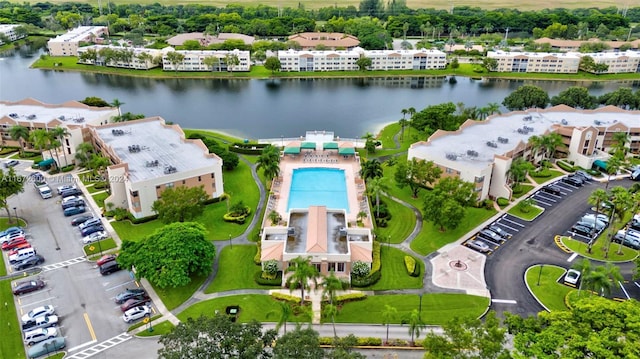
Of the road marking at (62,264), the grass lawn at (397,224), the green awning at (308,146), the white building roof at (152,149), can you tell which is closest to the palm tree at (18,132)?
the white building roof at (152,149)

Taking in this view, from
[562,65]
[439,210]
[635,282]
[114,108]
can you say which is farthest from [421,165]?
[562,65]

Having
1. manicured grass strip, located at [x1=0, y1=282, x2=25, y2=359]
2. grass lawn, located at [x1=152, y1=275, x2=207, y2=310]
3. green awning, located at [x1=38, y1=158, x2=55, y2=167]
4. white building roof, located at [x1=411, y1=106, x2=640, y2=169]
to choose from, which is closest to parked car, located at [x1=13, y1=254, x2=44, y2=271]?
manicured grass strip, located at [x1=0, y1=282, x2=25, y2=359]

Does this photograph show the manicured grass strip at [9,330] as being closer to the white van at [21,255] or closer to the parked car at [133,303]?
the white van at [21,255]

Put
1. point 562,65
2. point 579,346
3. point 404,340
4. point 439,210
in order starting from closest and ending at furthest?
point 579,346 < point 404,340 < point 439,210 < point 562,65

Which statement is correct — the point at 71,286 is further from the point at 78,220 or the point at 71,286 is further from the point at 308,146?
the point at 308,146

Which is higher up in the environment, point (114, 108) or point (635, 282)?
point (114, 108)

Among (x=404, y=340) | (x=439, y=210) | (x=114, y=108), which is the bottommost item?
(x=404, y=340)

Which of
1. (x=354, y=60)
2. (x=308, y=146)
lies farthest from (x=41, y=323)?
(x=354, y=60)

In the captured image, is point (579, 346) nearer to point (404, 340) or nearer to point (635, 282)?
point (404, 340)
